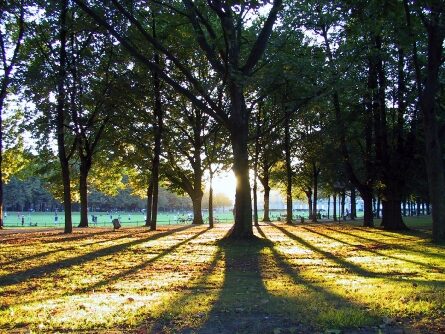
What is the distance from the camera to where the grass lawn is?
5301mm

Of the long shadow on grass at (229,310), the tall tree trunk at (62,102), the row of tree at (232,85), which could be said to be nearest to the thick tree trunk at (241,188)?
the row of tree at (232,85)

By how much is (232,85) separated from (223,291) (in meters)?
11.8

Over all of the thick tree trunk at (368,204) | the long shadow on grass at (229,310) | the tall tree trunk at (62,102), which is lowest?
the long shadow on grass at (229,310)

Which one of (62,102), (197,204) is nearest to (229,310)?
(62,102)

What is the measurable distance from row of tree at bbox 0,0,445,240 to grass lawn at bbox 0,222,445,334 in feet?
20.4

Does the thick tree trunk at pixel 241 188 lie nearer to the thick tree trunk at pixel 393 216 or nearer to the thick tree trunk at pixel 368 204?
the thick tree trunk at pixel 393 216

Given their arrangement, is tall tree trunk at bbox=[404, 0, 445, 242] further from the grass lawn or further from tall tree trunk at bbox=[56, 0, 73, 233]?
tall tree trunk at bbox=[56, 0, 73, 233]

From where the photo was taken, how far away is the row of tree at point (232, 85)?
57.7 ft

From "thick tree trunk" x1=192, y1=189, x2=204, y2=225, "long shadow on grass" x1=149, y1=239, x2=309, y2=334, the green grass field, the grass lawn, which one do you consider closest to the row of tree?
"thick tree trunk" x1=192, y1=189, x2=204, y2=225

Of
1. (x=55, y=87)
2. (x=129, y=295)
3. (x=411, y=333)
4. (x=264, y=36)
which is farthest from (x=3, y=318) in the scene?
(x=55, y=87)

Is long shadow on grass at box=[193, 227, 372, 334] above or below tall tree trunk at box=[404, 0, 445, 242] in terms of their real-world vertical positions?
below

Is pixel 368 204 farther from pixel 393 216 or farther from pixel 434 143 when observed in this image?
pixel 434 143

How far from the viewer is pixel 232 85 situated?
1839 centimetres

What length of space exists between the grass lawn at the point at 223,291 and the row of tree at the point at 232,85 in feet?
20.4
